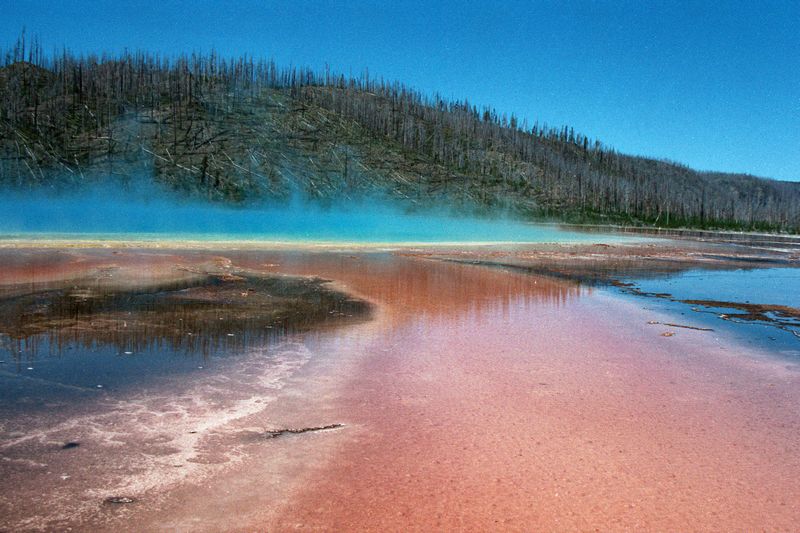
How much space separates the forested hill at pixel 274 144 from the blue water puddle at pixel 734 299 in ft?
200

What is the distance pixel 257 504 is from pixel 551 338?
5.94 m

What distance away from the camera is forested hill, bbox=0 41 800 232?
236 feet

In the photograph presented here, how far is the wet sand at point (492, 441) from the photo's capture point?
3.61 meters

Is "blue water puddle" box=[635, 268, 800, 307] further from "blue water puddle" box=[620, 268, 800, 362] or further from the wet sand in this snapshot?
the wet sand

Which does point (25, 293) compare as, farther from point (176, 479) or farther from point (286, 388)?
point (176, 479)

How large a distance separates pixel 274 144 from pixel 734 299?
7286cm

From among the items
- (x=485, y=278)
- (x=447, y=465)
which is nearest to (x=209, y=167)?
(x=485, y=278)

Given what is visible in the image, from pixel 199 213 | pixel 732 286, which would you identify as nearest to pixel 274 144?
pixel 199 213

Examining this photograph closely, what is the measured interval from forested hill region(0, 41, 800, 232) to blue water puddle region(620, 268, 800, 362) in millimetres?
60869

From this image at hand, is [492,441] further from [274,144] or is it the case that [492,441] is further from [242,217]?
[274,144]

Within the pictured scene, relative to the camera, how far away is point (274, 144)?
3137 inches

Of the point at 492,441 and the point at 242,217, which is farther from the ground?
the point at 242,217

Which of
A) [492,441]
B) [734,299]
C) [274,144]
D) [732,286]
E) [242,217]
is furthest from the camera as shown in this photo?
[274,144]

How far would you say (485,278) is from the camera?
53.7 feet
